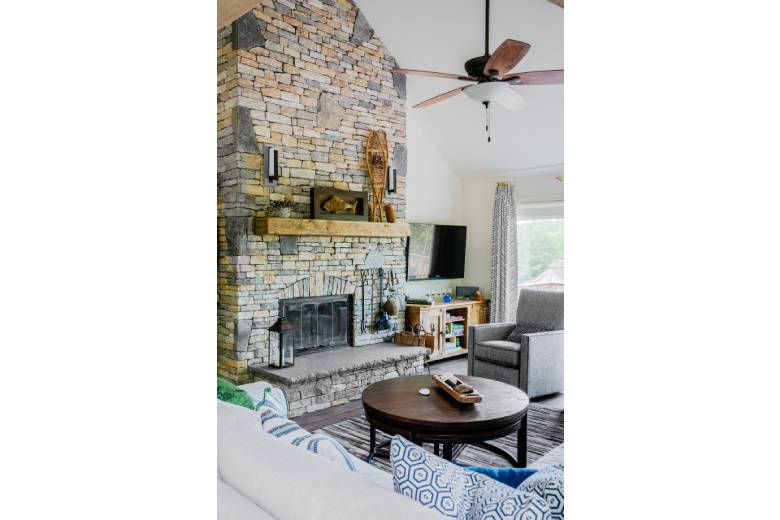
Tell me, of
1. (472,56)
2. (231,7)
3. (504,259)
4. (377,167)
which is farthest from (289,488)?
(504,259)

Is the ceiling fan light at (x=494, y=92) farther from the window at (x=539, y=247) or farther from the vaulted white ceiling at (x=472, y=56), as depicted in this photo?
the window at (x=539, y=247)

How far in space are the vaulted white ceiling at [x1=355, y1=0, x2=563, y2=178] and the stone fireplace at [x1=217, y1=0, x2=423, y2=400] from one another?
0.35m

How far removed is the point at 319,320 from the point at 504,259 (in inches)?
104

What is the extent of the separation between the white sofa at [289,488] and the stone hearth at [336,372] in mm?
2279

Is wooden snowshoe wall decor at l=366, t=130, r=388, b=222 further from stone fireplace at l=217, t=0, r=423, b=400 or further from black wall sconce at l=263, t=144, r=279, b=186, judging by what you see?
black wall sconce at l=263, t=144, r=279, b=186

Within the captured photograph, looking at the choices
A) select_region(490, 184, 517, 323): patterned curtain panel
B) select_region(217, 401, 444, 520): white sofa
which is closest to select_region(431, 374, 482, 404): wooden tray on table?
select_region(217, 401, 444, 520): white sofa

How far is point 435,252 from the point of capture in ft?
20.5

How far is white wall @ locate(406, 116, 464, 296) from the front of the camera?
19.9ft

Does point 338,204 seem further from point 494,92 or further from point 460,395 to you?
point 460,395

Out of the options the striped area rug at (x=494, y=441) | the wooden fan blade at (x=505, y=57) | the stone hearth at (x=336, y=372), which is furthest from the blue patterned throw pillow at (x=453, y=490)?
the stone hearth at (x=336, y=372)
